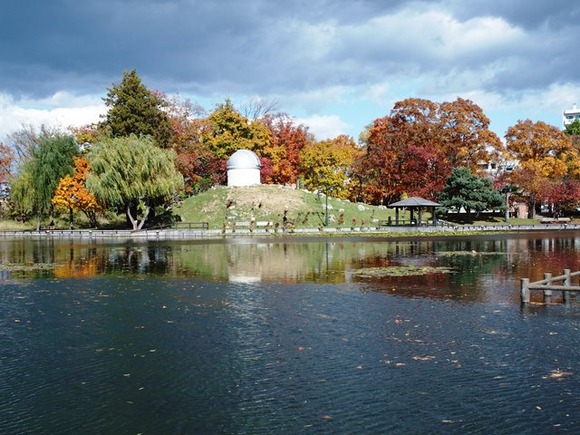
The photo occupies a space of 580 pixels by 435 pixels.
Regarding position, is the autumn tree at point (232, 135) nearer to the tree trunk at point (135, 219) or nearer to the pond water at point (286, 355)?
→ the tree trunk at point (135, 219)

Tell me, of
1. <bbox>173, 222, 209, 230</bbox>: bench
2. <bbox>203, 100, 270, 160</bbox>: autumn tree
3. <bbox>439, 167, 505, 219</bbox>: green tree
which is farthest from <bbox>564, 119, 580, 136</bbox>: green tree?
<bbox>173, 222, 209, 230</bbox>: bench

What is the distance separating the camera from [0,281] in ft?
83.6

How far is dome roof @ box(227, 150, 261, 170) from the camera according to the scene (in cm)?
7494

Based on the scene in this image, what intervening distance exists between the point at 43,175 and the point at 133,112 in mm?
12760

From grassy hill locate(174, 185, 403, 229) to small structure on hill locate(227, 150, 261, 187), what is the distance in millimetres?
1510

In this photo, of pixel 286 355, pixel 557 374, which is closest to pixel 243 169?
pixel 286 355

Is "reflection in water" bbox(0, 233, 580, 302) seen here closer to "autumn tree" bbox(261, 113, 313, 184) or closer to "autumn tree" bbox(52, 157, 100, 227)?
"autumn tree" bbox(52, 157, 100, 227)

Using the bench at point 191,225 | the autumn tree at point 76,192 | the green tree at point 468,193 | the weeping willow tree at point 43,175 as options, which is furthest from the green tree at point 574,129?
the weeping willow tree at point 43,175

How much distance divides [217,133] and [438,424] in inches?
2988

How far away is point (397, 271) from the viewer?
90.4 ft

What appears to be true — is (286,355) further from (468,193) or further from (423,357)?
(468,193)

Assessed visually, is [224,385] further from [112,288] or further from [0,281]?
[0,281]

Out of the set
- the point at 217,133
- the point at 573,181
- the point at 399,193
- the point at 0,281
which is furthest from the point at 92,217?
the point at 573,181

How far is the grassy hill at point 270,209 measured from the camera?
67475mm
